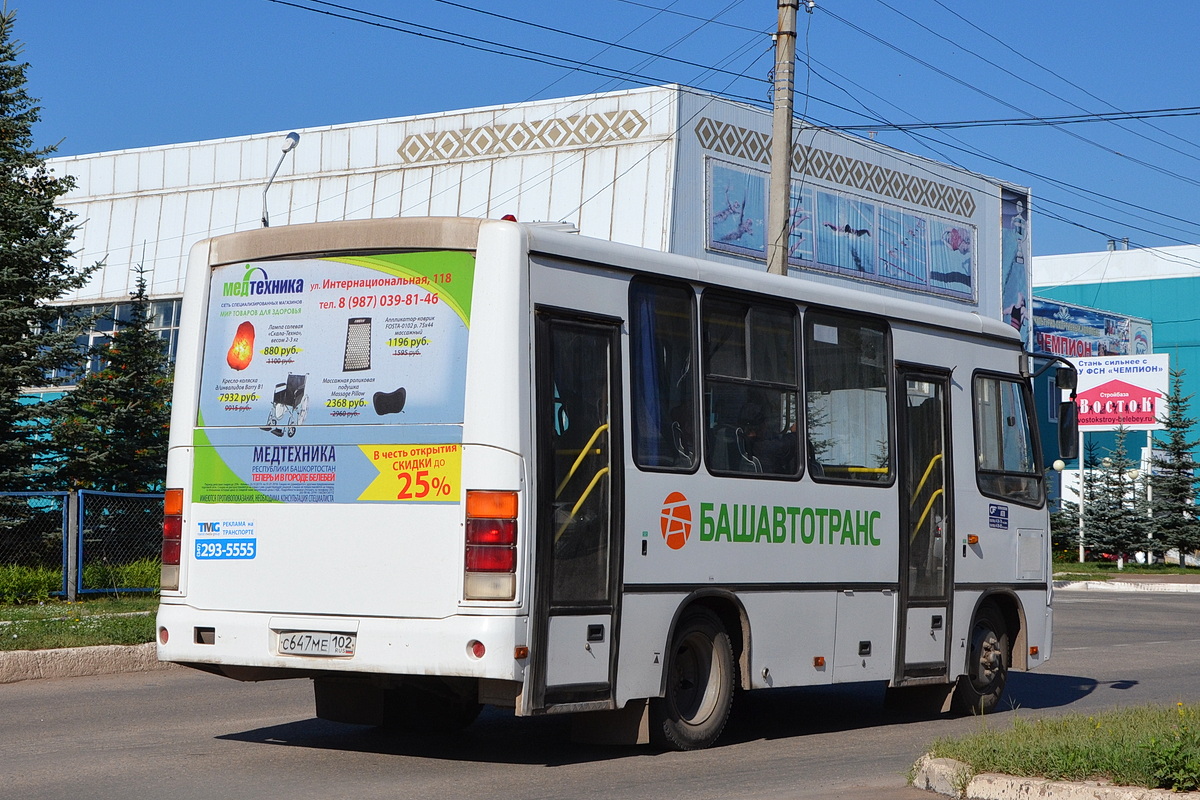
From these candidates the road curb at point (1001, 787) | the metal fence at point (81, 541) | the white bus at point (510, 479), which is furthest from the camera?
the metal fence at point (81, 541)

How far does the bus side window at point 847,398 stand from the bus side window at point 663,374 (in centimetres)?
121

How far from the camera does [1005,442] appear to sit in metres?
11.8

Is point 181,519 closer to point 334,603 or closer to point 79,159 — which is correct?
point 334,603

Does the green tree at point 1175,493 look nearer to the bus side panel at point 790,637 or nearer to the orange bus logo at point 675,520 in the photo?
the bus side panel at point 790,637

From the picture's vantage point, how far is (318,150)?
47.5 m

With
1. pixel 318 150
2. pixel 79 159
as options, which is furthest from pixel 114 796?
pixel 79 159

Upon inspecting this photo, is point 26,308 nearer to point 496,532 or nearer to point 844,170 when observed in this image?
point 496,532

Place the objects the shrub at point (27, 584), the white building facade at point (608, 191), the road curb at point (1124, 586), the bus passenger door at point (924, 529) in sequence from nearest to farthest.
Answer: the bus passenger door at point (924, 529) → the shrub at point (27, 584) → the road curb at point (1124, 586) → the white building facade at point (608, 191)

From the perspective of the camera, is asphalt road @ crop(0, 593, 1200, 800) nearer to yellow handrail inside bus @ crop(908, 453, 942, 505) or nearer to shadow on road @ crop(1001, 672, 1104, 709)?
shadow on road @ crop(1001, 672, 1104, 709)

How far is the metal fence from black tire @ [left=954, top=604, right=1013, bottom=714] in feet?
33.7

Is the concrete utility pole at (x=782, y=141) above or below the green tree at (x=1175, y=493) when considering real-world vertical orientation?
above

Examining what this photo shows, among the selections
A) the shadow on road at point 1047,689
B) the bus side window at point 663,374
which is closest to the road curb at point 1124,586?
the shadow on road at point 1047,689

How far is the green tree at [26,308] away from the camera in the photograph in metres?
19.8

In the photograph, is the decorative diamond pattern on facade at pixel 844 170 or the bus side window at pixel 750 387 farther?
the decorative diamond pattern on facade at pixel 844 170
